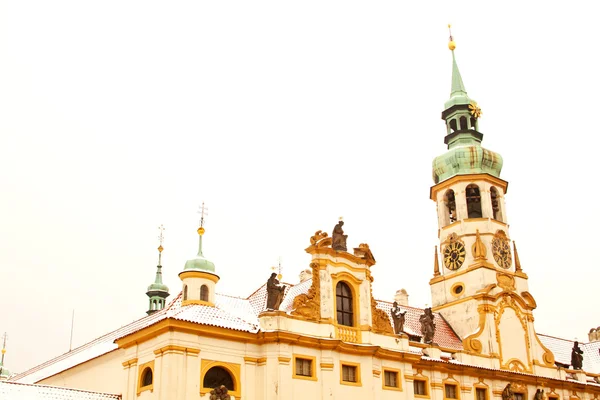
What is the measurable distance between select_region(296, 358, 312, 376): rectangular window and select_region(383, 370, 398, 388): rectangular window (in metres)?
4.86

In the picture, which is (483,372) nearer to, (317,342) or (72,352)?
(317,342)

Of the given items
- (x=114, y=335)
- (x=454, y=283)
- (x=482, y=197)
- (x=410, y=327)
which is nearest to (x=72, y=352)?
(x=114, y=335)

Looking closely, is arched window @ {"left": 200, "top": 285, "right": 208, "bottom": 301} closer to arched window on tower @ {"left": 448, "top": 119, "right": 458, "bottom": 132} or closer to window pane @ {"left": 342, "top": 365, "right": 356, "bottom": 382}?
window pane @ {"left": 342, "top": 365, "right": 356, "bottom": 382}

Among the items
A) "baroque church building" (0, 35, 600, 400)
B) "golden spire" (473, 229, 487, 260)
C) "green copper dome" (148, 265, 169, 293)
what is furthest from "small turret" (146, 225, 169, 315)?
"golden spire" (473, 229, 487, 260)

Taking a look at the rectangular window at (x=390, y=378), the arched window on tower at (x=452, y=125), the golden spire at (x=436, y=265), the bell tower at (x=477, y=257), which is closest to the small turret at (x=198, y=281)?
the rectangular window at (x=390, y=378)

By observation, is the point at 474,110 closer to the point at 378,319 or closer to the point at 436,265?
the point at 436,265

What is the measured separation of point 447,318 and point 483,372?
6.59 meters

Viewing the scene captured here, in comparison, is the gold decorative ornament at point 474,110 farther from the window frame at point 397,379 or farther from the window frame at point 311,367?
the window frame at point 311,367

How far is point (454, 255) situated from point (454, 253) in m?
0.14

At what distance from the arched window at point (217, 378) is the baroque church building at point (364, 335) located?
0.05 meters

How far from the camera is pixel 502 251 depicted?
5144 centimetres

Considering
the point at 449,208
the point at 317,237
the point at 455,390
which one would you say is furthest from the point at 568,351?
the point at 317,237

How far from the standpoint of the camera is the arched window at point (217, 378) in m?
33.3

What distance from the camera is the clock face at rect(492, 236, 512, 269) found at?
50.8m
